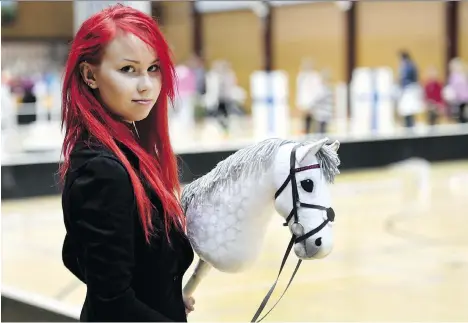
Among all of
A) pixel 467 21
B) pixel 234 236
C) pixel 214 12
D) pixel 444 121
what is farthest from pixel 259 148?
pixel 214 12

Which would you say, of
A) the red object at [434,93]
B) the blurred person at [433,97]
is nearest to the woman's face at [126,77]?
the blurred person at [433,97]

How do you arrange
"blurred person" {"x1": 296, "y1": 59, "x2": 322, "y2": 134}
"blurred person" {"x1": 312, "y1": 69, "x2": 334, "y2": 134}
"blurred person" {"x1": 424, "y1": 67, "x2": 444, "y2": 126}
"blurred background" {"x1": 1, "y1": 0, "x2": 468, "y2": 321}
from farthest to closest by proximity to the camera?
"blurred person" {"x1": 424, "y1": 67, "x2": 444, "y2": 126} < "blurred person" {"x1": 296, "y1": 59, "x2": 322, "y2": 134} < "blurred person" {"x1": 312, "y1": 69, "x2": 334, "y2": 134} < "blurred background" {"x1": 1, "y1": 0, "x2": 468, "y2": 321}

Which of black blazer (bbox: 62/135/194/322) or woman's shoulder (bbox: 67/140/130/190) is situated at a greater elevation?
woman's shoulder (bbox: 67/140/130/190)

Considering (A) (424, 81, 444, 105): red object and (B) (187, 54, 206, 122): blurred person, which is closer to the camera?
(A) (424, 81, 444, 105): red object

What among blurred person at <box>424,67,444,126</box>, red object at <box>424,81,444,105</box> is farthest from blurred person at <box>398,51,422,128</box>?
red object at <box>424,81,444,105</box>

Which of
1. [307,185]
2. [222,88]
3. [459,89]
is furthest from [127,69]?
[222,88]

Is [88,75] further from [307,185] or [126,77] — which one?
[307,185]

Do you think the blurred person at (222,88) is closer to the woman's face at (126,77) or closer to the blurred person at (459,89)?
the blurred person at (459,89)

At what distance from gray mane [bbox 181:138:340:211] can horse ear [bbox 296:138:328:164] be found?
0.10 feet

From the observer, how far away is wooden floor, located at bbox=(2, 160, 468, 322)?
18.6ft

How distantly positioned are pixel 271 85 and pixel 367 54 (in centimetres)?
795

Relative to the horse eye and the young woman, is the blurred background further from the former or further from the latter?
the horse eye

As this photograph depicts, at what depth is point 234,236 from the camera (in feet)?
6.77

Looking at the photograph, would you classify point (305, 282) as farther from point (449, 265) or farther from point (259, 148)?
point (259, 148)
